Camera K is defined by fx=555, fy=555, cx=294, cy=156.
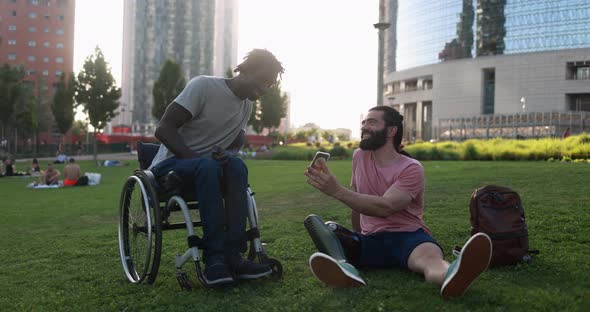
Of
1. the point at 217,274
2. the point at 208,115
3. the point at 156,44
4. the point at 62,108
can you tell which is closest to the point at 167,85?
the point at 62,108

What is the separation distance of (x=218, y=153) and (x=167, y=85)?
1964 inches

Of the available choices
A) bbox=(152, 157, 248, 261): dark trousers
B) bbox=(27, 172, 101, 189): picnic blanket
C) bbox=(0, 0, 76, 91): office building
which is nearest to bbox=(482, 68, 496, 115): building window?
bbox=(0, 0, 76, 91): office building

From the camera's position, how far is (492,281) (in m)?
3.38

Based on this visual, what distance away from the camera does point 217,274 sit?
125 inches

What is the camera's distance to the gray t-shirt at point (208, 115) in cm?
369

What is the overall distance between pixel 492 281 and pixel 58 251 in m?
4.05

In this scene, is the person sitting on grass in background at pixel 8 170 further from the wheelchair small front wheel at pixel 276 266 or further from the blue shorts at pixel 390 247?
the blue shorts at pixel 390 247

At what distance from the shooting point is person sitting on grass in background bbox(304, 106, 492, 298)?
10.8 ft

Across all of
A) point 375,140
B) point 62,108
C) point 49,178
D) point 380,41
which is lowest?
point 49,178

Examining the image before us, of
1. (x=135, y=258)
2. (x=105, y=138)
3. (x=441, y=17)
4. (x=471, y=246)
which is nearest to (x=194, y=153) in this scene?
(x=135, y=258)

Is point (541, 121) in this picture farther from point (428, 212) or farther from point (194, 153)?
point (194, 153)

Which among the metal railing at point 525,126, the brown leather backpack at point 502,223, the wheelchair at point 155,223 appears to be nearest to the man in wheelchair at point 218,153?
the wheelchair at point 155,223

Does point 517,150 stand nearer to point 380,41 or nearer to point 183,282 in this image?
point 380,41

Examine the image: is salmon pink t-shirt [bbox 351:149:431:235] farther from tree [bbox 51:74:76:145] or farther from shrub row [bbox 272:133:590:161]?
tree [bbox 51:74:76:145]
